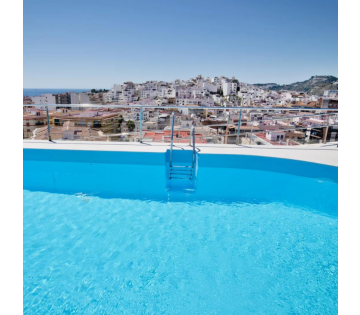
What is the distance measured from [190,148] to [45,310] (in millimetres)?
2897

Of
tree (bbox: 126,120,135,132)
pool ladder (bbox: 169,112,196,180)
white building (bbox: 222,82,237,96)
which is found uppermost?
white building (bbox: 222,82,237,96)

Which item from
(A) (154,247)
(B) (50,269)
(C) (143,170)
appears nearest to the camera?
(B) (50,269)

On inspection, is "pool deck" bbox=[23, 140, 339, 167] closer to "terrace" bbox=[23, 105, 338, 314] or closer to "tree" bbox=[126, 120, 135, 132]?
"terrace" bbox=[23, 105, 338, 314]

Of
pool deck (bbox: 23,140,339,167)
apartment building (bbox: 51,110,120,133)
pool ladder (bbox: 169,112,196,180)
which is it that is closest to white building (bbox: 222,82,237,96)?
apartment building (bbox: 51,110,120,133)

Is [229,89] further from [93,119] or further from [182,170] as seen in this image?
[182,170]

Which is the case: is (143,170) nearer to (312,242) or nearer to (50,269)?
(50,269)

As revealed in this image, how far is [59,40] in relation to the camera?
13438 millimetres

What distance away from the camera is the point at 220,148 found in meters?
4.21

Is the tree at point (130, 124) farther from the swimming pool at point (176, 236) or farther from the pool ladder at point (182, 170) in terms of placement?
the pool ladder at point (182, 170)

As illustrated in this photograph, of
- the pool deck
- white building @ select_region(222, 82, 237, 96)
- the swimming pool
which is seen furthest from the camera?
white building @ select_region(222, 82, 237, 96)

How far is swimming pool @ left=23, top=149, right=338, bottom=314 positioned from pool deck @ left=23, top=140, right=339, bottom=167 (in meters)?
0.14

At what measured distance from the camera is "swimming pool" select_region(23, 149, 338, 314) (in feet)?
6.02
